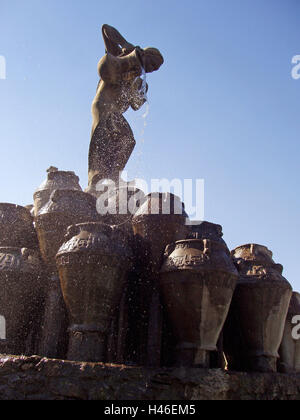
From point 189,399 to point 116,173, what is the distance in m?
3.53

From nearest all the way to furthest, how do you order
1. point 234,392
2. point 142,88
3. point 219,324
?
1. point 234,392
2. point 219,324
3. point 142,88

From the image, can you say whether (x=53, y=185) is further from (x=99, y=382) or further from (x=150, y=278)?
(x=99, y=382)

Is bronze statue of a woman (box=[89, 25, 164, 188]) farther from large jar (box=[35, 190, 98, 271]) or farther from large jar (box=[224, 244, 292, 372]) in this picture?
large jar (box=[224, 244, 292, 372])

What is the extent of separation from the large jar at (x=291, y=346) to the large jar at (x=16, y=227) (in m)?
2.78

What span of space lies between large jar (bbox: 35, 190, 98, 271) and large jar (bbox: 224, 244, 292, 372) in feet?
5.27

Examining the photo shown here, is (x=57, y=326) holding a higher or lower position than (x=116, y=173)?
lower

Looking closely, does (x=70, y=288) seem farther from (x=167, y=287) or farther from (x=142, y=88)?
(x=142, y=88)

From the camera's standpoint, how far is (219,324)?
10.8ft

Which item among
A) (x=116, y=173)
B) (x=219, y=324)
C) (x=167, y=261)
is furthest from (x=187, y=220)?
(x=116, y=173)

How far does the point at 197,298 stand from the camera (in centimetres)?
321

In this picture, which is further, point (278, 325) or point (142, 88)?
point (142, 88)

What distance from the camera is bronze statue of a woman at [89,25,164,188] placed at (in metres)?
5.82

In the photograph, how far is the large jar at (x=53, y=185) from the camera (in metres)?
4.51

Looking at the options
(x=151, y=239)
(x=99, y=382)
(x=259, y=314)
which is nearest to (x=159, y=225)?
(x=151, y=239)
